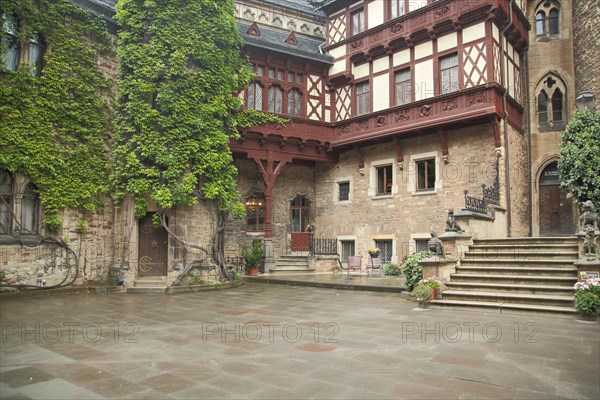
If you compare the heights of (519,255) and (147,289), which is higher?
(519,255)

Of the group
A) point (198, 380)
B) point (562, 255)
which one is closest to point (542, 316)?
point (562, 255)

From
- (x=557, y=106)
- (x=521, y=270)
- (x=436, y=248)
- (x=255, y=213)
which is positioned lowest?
(x=521, y=270)

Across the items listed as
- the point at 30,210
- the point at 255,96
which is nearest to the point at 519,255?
the point at 255,96

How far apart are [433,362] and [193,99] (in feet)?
37.2

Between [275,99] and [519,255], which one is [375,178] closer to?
[275,99]

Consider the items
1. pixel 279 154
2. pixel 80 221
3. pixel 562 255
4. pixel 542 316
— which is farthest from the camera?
pixel 279 154

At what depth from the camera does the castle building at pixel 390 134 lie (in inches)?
551

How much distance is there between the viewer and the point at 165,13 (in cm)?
1378

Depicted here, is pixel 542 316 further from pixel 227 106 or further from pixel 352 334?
pixel 227 106

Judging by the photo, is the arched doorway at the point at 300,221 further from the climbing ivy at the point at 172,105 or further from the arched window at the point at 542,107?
the arched window at the point at 542,107

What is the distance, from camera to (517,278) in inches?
373

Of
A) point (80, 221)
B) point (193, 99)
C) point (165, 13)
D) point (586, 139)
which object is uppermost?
point (165, 13)

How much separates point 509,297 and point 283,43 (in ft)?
48.0

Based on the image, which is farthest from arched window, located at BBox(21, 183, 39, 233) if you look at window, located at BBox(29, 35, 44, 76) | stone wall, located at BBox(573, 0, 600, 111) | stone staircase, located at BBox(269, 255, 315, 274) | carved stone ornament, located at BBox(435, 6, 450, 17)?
stone wall, located at BBox(573, 0, 600, 111)
